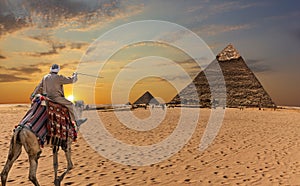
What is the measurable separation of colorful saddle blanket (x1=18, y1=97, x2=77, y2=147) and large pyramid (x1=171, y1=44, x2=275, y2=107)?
97013mm

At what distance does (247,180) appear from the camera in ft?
24.3

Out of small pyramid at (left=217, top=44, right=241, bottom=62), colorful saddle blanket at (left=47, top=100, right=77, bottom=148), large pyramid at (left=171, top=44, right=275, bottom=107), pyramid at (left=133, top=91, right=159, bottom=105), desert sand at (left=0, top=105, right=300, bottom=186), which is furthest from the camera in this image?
small pyramid at (left=217, top=44, right=241, bottom=62)

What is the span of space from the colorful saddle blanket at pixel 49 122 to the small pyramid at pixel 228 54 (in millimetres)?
127937

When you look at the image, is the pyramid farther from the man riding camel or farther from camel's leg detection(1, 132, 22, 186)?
camel's leg detection(1, 132, 22, 186)

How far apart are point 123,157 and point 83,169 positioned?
76.0 inches

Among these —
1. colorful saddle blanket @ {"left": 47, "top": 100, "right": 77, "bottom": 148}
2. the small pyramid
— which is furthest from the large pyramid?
colorful saddle blanket @ {"left": 47, "top": 100, "right": 77, "bottom": 148}

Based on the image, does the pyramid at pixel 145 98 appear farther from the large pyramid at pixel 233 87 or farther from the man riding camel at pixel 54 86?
the man riding camel at pixel 54 86

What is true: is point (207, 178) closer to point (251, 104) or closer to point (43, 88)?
point (43, 88)

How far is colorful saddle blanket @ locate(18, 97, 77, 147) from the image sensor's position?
18.9 ft

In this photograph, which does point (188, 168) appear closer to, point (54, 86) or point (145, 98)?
Answer: point (54, 86)

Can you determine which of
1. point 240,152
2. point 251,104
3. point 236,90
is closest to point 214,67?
point 236,90

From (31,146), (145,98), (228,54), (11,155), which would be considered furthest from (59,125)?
(228,54)

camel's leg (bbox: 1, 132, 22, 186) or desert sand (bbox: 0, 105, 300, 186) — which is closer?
camel's leg (bbox: 1, 132, 22, 186)

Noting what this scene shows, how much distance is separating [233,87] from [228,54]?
1831 cm
